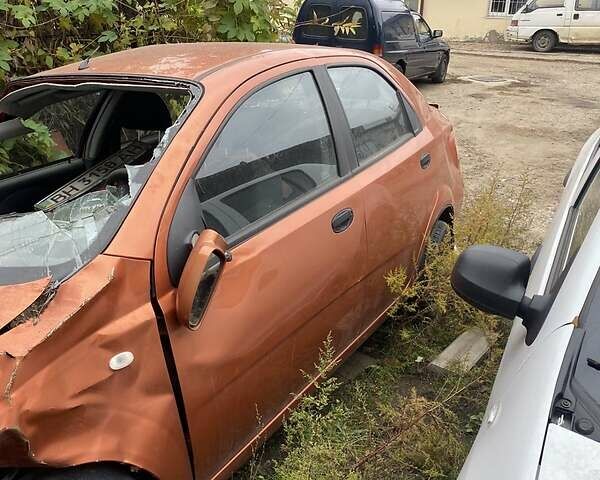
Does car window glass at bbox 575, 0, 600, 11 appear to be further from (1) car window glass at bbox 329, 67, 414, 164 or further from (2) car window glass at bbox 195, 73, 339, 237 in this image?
(2) car window glass at bbox 195, 73, 339, 237

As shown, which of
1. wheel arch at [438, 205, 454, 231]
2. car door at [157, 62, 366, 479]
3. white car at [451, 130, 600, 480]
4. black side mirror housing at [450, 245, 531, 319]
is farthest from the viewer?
wheel arch at [438, 205, 454, 231]

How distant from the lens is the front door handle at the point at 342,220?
247 cm

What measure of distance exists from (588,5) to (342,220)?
16.9 metres

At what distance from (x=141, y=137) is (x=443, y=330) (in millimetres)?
1987

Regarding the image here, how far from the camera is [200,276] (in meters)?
1.75

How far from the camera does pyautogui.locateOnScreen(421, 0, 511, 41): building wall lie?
20.3 m

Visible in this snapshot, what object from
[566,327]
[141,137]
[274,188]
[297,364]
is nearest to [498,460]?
[566,327]

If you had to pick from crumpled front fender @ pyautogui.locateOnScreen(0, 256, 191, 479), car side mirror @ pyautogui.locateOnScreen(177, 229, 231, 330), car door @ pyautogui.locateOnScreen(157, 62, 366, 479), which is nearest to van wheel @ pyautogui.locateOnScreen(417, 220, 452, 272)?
car door @ pyautogui.locateOnScreen(157, 62, 366, 479)

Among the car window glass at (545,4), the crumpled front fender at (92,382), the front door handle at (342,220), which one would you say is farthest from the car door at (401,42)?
the crumpled front fender at (92,382)

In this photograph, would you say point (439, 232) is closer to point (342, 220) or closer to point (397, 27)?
point (342, 220)

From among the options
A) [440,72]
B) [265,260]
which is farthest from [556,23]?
[265,260]

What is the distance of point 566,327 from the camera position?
1.39m

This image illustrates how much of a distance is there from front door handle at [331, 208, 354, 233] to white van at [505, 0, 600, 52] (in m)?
16.6

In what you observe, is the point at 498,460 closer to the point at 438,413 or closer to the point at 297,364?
the point at 297,364
